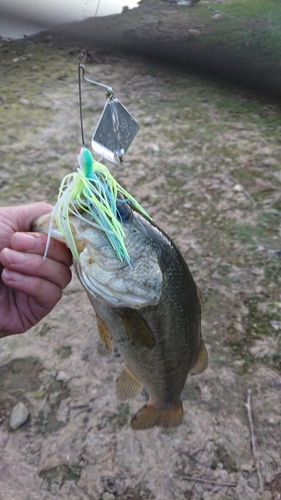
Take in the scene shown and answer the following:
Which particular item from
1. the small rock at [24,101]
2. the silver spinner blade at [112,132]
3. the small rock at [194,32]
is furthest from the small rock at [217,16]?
the silver spinner blade at [112,132]

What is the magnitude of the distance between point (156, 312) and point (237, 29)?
5742 mm

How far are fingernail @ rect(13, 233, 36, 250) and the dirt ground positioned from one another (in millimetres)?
1419

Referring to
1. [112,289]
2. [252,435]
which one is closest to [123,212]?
[112,289]

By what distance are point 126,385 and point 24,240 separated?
3.05ft

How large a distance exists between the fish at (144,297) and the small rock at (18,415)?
37.0 inches

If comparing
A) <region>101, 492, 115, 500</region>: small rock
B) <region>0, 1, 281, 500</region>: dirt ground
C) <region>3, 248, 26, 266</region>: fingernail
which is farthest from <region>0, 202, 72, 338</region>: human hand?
<region>101, 492, 115, 500</region>: small rock

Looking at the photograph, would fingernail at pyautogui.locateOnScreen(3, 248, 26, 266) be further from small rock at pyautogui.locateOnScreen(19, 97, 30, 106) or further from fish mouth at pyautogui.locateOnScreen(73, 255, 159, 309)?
small rock at pyautogui.locateOnScreen(19, 97, 30, 106)

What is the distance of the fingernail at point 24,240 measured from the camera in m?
1.55

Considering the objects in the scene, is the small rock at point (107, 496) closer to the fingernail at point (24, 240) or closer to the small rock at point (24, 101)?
the fingernail at point (24, 240)

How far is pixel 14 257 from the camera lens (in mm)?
1590

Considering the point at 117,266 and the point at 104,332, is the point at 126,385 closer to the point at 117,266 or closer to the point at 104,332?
the point at 104,332

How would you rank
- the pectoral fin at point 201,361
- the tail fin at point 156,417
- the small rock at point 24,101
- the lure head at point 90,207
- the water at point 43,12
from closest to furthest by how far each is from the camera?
the lure head at point 90,207
the pectoral fin at point 201,361
the tail fin at point 156,417
the small rock at point 24,101
the water at point 43,12

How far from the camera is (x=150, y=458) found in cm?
240

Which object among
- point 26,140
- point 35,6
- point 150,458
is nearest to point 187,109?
point 26,140
